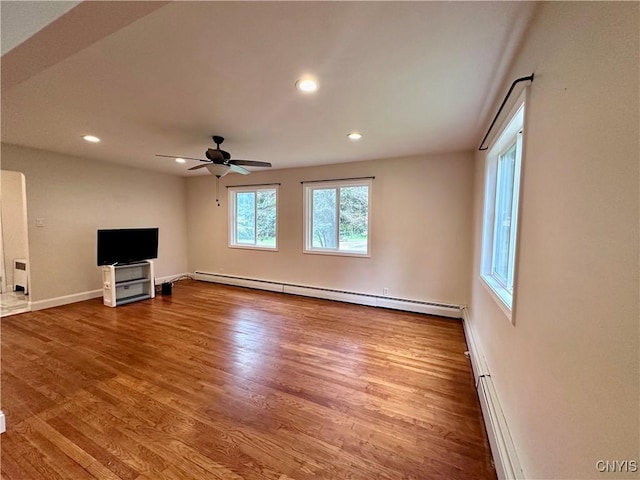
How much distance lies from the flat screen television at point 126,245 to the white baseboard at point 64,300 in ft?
3.05

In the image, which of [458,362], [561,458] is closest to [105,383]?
[561,458]

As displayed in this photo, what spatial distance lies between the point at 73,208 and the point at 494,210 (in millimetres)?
6305

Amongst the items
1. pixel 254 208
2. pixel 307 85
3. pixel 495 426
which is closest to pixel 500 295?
pixel 495 426

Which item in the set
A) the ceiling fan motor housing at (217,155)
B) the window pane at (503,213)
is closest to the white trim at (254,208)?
the ceiling fan motor housing at (217,155)

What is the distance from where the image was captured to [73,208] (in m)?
4.59

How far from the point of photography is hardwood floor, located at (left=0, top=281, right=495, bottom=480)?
1.59 m

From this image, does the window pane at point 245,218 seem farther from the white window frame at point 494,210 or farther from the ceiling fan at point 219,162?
the white window frame at point 494,210

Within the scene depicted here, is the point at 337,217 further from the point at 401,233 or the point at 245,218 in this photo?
Result: the point at 245,218

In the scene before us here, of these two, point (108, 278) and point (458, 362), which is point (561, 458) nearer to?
point (458, 362)

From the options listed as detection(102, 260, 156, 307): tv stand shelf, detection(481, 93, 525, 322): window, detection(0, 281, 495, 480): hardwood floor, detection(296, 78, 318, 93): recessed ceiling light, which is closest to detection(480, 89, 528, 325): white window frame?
detection(481, 93, 525, 322): window

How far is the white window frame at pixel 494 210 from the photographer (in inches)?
75.1

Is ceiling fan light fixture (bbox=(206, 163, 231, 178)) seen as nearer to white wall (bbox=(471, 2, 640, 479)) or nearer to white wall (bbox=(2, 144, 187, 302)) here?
white wall (bbox=(471, 2, 640, 479))

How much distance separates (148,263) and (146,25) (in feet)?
14.8

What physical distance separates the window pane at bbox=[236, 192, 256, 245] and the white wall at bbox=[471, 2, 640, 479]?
5.15 metres
